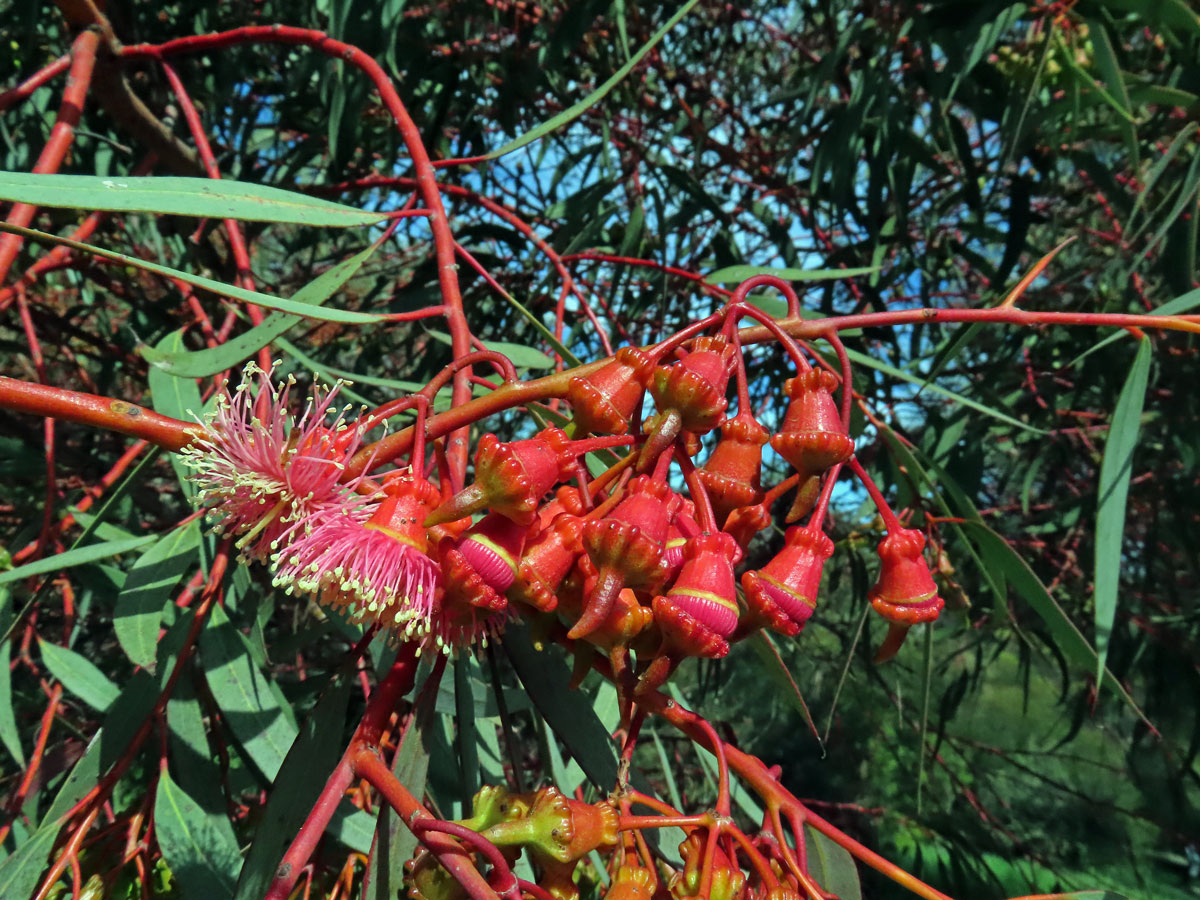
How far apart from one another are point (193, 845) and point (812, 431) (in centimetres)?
67

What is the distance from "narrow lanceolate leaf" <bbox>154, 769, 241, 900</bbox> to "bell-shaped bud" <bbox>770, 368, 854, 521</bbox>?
0.62 meters

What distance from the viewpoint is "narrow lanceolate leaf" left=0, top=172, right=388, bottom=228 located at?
0.47 metres

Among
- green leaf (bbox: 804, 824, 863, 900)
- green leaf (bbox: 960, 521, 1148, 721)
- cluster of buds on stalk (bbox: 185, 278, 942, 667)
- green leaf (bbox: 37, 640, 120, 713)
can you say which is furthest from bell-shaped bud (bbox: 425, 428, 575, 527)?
green leaf (bbox: 37, 640, 120, 713)

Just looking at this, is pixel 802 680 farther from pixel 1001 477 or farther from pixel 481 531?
pixel 481 531

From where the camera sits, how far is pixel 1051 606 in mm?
692

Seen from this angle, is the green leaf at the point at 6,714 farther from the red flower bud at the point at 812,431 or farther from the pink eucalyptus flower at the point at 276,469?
the red flower bud at the point at 812,431

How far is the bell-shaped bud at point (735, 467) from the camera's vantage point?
53 cm

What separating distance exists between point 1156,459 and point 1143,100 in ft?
3.90

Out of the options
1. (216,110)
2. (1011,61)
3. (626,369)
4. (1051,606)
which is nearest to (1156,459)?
(1011,61)

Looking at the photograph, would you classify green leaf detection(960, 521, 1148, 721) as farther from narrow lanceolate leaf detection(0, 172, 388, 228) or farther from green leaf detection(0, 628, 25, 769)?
green leaf detection(0, 628, 25, 769)

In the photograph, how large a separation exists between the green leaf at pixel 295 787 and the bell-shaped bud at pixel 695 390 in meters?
0.37

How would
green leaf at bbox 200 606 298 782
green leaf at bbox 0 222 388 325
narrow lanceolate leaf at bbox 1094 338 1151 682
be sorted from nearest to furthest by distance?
green leaf at bbox 0 222 388 325, narrow lanceolate leaf at bbox 1094 338 1151 682, green leaf at bbox 200 606 298 782

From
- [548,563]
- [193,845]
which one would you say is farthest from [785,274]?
[193,845]

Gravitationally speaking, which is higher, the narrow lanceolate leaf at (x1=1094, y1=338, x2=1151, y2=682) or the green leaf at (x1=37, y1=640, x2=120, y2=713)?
the narrow lanceolate leaf at (x1=1094, y1=338, x2=1151, y2=682)
